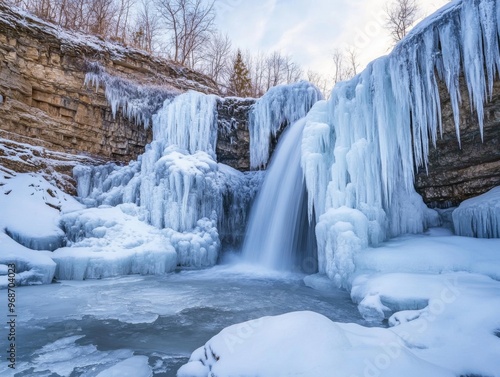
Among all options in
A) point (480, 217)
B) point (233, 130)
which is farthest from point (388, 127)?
point (233, 130)

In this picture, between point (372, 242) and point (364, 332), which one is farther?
point (372, 242)

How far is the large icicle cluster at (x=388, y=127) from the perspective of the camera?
4.68 metres

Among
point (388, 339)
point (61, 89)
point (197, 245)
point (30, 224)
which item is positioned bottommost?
point (388, 339)

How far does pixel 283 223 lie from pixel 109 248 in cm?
472

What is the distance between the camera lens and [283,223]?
8422mm

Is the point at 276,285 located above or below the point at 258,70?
below

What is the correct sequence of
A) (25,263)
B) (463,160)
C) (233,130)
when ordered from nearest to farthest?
(25,263)
(463,160)
(233,130)

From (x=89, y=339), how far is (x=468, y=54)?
22.1ft

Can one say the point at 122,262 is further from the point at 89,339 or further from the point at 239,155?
the point at 239,155

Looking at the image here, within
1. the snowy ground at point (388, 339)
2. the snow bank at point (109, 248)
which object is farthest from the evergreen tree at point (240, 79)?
the snowy ground at point (388, 339)

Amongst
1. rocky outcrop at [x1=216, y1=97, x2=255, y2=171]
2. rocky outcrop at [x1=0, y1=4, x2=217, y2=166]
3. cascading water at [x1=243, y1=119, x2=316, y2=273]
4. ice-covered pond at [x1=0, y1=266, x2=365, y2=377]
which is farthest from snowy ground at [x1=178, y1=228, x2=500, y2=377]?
rocky outcrop at [x1=0, y1=4, x2=217, y2=166]

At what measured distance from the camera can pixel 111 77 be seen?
1063cm

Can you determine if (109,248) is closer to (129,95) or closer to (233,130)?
(233,130)

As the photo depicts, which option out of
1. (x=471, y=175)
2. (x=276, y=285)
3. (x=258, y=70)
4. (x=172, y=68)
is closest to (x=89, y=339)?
(x=276, y=285)
